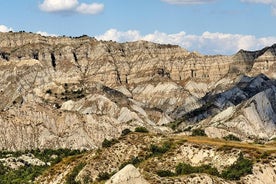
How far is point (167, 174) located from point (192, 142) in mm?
14063

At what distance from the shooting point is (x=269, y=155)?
88938 millimetres

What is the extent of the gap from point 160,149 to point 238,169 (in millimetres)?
16492

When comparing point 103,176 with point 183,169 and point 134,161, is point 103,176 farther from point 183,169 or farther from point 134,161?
point 183,169

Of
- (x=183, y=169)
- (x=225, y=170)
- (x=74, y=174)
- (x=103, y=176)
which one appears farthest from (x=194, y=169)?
(x=74, y=174)

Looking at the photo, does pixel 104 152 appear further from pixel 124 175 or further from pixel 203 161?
pixel 124 175

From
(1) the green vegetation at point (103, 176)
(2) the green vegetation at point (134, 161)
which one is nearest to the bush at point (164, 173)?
(1) the green vegetation at point (103, 176)

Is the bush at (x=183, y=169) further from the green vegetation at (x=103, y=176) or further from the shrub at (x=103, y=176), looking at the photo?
the shrub at (x=103, y=176)

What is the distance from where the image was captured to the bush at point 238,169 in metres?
82.0

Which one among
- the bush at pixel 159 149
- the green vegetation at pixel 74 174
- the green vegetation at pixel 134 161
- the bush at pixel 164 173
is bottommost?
the green vegetation at pixel 74 174

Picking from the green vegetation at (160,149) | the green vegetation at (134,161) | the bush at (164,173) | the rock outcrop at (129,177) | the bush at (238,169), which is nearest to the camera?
the rock outcrop at (129,177)

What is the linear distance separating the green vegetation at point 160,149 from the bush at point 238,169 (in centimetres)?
1335

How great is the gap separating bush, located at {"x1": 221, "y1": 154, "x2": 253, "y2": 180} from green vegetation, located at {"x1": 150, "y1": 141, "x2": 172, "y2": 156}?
526 inches

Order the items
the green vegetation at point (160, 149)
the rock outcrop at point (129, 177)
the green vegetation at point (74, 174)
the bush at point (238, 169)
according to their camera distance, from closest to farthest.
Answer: the rock outcrop at point (129, 177), the bush at point (238, 169), the green vegetation at point (74, 174), the green vegetation at point (160, 149)

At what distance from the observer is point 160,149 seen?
321 feet
